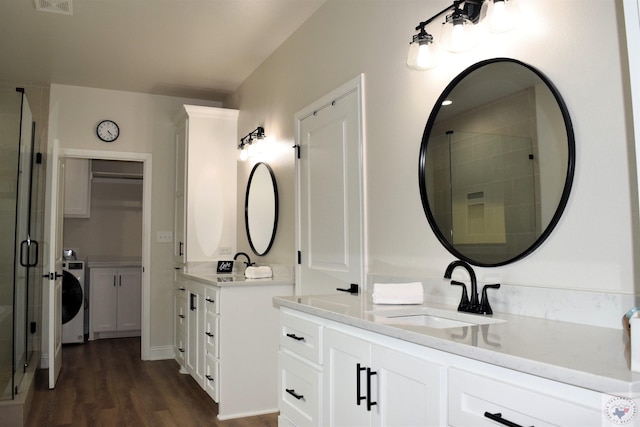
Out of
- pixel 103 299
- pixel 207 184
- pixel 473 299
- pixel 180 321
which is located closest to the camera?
pixel 473 299

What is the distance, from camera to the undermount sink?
6.00 ft

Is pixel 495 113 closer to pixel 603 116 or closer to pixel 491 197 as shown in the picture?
pixel 491 197

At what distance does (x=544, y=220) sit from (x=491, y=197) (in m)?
0.28

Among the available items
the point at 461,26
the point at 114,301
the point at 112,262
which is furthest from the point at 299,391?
the point at 112,262

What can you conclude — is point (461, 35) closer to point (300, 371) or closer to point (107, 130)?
point (300, 371)

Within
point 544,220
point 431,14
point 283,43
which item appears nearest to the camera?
point 544,220

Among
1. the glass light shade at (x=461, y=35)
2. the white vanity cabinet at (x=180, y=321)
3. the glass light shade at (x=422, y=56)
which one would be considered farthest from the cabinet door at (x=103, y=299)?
the glass light shade at (x=461, y=35)

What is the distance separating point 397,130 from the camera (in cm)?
253

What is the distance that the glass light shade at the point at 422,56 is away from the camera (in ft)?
6.92

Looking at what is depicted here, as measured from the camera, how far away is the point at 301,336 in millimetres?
2178

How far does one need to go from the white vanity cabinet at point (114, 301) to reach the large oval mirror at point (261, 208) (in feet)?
7.78

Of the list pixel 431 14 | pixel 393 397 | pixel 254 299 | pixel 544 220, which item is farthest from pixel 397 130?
pixel 254 299

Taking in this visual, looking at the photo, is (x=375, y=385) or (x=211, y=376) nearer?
(x=375, y=385)

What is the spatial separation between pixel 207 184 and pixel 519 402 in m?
4.09
